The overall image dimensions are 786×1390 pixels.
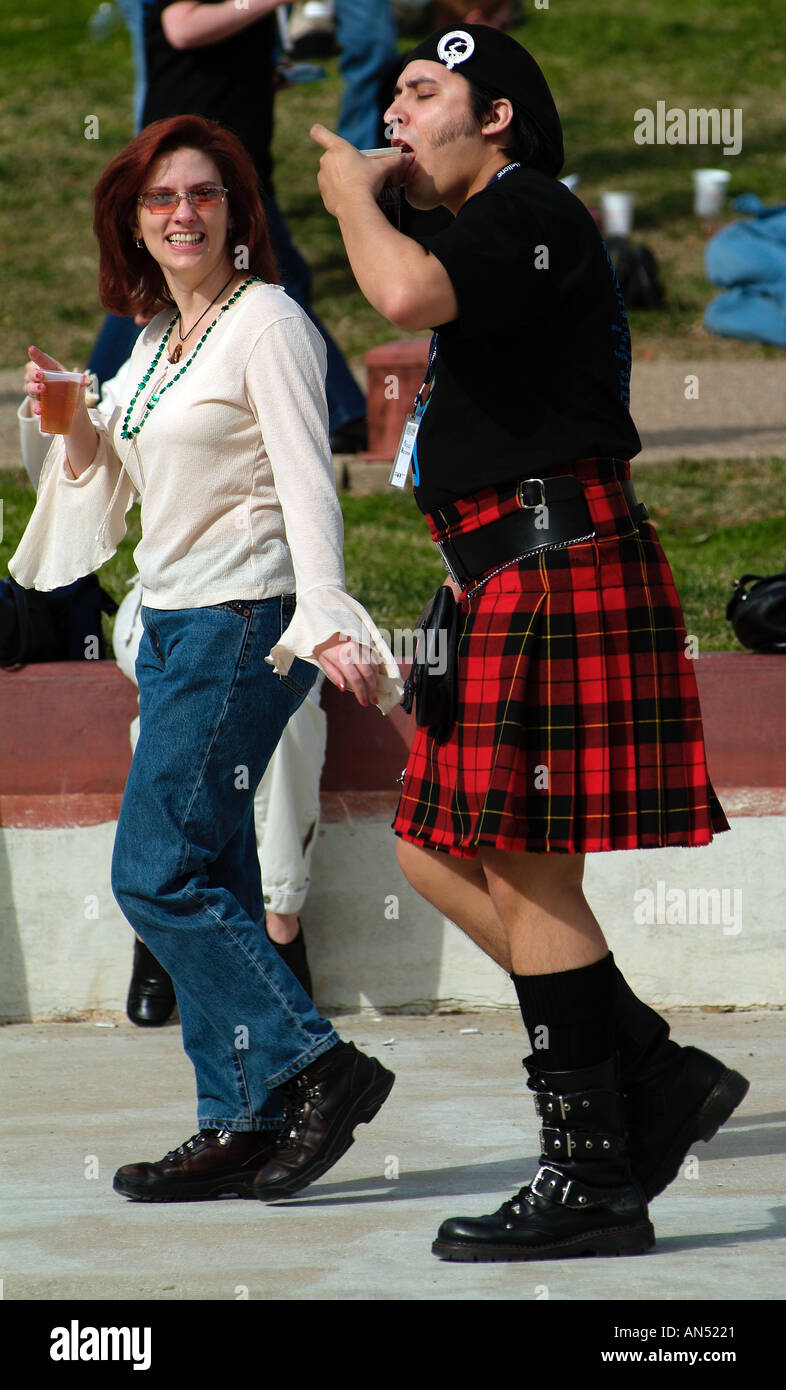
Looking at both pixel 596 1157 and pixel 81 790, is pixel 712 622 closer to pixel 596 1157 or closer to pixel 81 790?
pixel 81 790

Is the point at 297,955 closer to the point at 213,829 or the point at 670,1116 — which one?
the point at 213,829

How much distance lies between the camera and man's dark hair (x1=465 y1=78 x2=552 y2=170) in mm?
2844

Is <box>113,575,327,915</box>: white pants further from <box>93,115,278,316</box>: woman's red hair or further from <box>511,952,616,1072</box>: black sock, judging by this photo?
<box>511,952,616,1072</box>: black sock

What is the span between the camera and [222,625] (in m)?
3.12

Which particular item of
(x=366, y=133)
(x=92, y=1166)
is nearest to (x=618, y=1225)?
(x=92, y=1166)

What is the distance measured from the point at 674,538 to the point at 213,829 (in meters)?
3.78

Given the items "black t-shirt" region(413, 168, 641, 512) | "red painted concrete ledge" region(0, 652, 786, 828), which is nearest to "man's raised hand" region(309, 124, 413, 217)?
"black t-shirt" region(413, 168, 641, 512)

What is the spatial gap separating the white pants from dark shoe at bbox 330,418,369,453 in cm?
281

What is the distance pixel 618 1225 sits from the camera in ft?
9.55

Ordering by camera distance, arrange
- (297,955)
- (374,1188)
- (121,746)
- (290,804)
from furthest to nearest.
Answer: (121,746) → (297,955) → (290,804) → (374,1188)

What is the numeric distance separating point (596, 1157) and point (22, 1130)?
154 cm

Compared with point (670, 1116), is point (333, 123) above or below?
above

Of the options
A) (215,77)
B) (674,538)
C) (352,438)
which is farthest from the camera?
(352,438)

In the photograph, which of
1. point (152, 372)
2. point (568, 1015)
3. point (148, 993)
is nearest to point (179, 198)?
point (152, 372)
